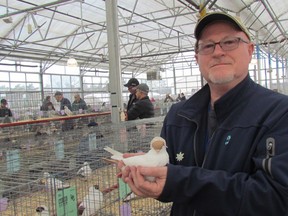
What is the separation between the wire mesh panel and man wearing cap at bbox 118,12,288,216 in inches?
14.8

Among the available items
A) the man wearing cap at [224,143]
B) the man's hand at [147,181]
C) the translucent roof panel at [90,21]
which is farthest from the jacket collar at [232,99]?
the translucent roof panel at [90,21]

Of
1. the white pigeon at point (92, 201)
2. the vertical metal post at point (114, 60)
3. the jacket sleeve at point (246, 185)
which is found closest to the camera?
the jacket sleeve at point (246, 185)

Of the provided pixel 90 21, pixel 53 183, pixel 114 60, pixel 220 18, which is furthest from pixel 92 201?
pixel 90 21

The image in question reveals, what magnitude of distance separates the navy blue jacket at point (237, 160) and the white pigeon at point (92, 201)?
1.51 metres

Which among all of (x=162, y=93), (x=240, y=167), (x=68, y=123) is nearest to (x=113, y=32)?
(x=68, y=123)

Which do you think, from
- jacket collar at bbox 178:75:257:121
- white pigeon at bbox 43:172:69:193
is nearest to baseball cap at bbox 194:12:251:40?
jacket collar at bbox 178:75:257:121

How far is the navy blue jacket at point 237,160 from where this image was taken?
0.89 meters

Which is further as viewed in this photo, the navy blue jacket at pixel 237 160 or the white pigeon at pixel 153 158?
the white pigeon at pixel 153 158

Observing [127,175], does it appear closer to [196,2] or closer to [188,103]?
[188,103]

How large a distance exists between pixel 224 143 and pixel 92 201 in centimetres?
185

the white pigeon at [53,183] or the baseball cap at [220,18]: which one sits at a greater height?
the baseball cap at [220,18]

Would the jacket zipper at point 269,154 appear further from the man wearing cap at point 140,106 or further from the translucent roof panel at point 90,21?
the translucent roof panel at point 90,21

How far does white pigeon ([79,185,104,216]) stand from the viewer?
8.36ft

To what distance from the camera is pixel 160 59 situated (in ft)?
78.2
